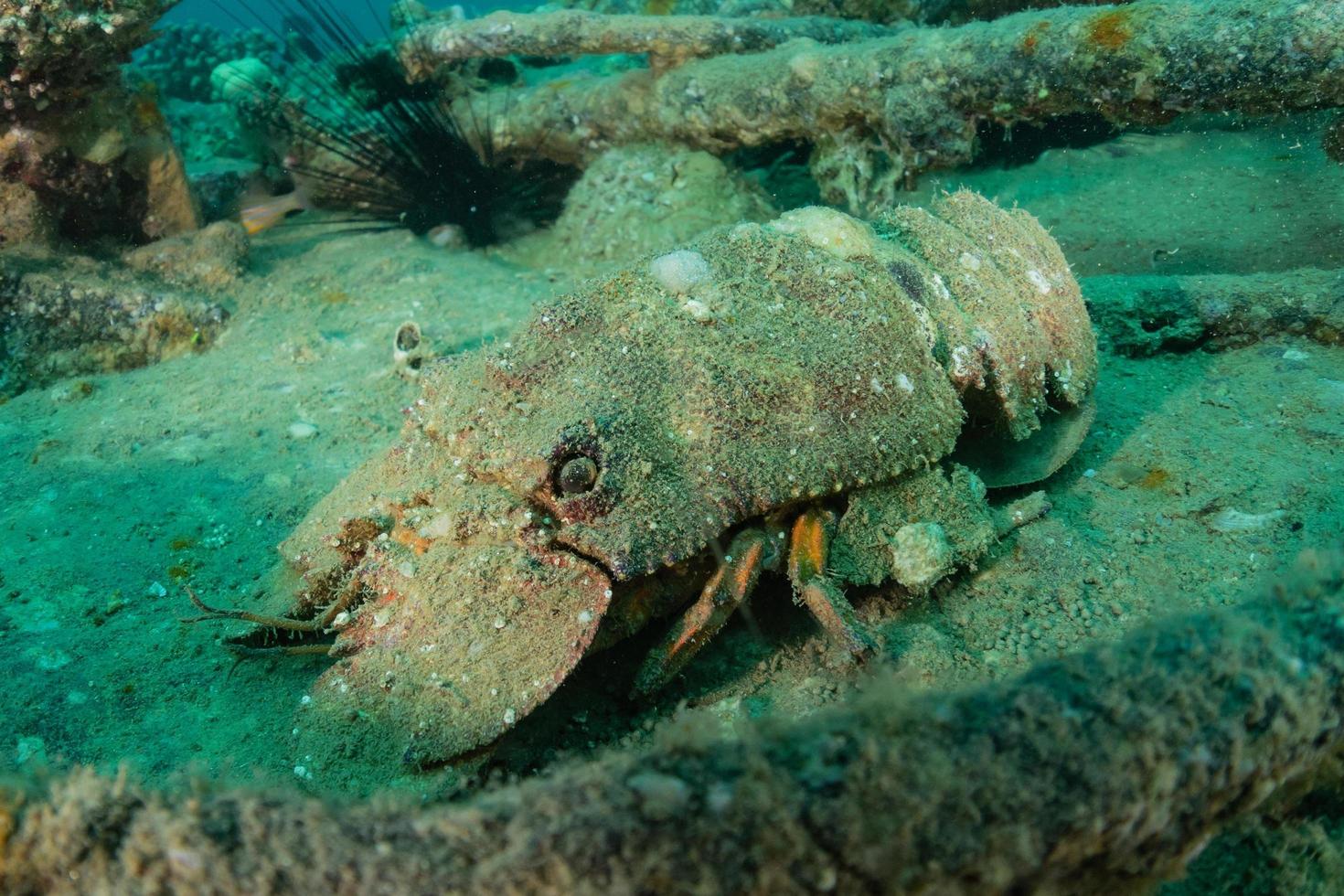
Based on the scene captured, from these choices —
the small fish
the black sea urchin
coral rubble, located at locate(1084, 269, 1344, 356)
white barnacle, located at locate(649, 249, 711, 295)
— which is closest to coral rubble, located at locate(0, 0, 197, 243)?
the small fish

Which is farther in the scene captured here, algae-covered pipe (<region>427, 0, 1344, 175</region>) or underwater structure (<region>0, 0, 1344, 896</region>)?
algae-covered pipe (<region>427, 0, 1344, 175</region>)

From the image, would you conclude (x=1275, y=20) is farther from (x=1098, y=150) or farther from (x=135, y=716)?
(x=135, y=716)

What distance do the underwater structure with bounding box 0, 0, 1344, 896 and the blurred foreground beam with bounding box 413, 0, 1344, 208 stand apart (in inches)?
1.2

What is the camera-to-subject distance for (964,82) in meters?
4.93

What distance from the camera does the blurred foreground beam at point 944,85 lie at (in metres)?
4.04

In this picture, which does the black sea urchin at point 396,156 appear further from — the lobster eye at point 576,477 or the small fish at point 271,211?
the lobster eye at point 576,477

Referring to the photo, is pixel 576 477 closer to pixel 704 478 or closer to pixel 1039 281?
pixel 704 478

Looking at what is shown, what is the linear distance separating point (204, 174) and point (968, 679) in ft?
27.2

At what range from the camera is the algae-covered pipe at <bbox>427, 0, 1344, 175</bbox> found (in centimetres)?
404

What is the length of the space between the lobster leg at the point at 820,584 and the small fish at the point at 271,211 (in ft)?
21.7

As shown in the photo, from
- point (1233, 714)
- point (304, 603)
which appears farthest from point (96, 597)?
point (1233, 714)

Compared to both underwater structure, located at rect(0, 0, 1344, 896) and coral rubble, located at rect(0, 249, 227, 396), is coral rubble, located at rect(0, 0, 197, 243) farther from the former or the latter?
coral rubble, located at rect(0, 249, 227, 396)

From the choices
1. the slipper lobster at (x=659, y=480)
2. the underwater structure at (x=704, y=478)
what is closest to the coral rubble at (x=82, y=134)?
the underwater structure at (x=704, y=478)

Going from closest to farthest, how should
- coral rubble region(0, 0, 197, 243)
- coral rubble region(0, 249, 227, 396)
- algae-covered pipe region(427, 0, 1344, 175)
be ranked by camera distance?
algae-covered pipe region(427, 0, 1344, 175)
coral rubble region(0, 0, 197, 243)
coral rubble region(0, 249, 227, 396)
